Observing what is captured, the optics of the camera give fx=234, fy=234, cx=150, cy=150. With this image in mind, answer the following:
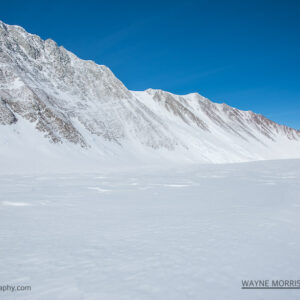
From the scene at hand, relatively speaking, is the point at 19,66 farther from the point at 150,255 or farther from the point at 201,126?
the point at 201,126

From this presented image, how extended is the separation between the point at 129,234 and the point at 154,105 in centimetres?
6712

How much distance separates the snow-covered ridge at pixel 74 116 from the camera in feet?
100

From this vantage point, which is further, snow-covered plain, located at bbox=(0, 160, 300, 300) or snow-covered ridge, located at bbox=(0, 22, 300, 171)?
snow-covered ridge, located at bbox=(0, 22, 300, 171)

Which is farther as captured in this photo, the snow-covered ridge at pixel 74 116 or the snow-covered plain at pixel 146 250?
the snow-covered ridge at pixel 74 116

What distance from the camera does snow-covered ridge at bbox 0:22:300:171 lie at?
30.5 m

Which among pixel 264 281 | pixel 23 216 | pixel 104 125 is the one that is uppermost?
pixel 104 125

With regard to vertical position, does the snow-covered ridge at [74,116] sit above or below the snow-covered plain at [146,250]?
above

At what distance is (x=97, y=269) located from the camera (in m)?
3.16

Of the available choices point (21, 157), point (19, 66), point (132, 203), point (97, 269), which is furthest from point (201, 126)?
point (97, 269)

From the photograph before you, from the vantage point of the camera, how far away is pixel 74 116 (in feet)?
130

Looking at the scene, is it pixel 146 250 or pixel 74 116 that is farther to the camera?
pixel 74 116

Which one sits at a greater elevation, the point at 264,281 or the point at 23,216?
the point at 23,216

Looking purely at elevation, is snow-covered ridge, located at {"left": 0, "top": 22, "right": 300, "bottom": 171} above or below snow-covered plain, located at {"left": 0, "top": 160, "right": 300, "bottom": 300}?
above

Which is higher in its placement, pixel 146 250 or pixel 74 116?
pixel 74 116
